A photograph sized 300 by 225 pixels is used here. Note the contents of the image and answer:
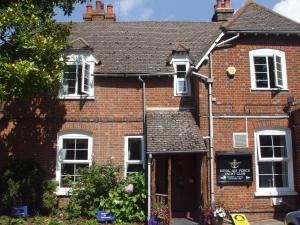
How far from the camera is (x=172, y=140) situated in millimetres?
14945

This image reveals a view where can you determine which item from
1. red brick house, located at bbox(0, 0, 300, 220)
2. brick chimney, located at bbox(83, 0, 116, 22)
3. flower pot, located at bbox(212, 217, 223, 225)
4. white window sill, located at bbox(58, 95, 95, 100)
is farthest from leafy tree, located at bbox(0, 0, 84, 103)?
brick chimney, located at bbox(83, 0, 116, 22)

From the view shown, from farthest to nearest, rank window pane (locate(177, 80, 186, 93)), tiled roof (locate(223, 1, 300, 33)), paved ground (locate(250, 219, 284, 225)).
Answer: window pane (locate(177, 80, 186, 93)), tiled roof (locate(223, 1, 300, 33)), paved ground (locate(250, 219, 284, 225))

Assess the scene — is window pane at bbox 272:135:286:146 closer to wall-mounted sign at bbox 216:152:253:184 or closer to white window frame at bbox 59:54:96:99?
wall-mounted sign at bbox 216:152:253:184

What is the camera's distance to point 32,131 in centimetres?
1641

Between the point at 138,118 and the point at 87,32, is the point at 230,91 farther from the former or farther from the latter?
the point at 87,32

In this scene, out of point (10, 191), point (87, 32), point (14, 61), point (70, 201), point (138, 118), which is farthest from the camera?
point (87, 32)

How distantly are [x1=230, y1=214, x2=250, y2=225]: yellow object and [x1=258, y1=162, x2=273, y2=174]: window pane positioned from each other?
7.68 feet

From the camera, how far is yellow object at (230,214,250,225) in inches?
522

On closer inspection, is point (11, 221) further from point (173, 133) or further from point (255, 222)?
point (255, 222)

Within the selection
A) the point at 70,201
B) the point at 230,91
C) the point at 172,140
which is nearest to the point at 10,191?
the point at 70,201

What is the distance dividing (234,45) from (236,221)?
680 centimetres

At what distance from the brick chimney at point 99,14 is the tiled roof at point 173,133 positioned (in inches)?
331

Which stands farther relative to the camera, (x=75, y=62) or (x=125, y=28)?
(x=125, y=28)

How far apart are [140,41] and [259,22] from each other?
226 inches
